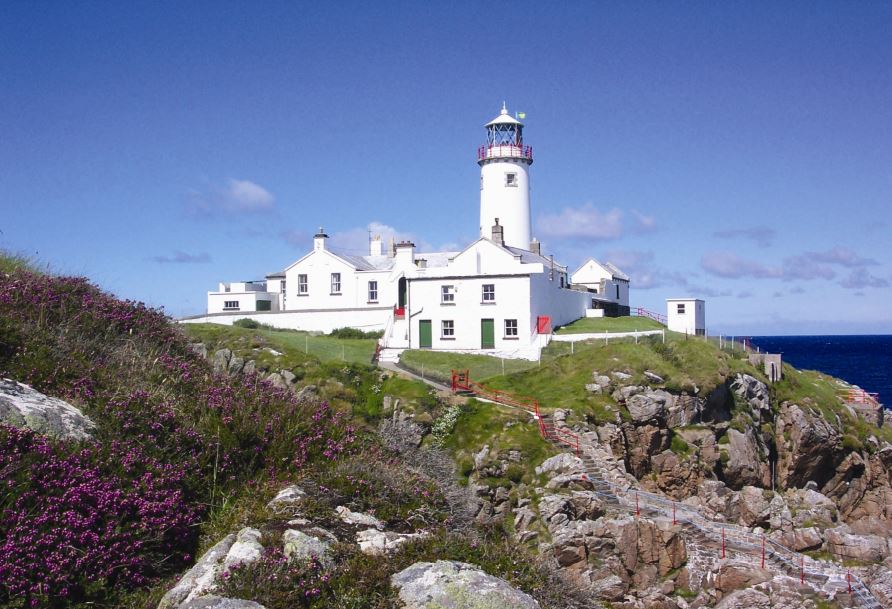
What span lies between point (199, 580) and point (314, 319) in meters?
42.5

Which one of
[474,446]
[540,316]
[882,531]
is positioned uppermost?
[540,316]

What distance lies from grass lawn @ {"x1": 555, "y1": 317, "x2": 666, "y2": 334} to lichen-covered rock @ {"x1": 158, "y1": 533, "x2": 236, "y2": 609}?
3836 cm

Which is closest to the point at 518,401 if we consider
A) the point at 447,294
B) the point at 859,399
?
the point at 447,294

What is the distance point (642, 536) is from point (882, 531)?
18.0 metres

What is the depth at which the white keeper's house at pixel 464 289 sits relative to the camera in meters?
43.3

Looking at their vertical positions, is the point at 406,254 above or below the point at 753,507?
above

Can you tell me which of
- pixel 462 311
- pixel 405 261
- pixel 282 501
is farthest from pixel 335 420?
pixel 405 261

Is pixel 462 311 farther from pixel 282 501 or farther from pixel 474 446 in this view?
pixel 282 501

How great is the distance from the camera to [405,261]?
5116 centimetres

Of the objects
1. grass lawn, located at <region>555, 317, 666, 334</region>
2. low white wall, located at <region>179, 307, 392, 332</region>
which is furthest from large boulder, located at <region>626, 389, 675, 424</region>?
low white wall, located at <region>179, 307, 392, 332</region>

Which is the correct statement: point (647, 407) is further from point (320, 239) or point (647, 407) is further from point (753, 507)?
point (320, 239)

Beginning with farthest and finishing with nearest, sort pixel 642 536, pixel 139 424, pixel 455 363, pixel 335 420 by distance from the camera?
1. pixel 455 363
2. pixel 642 536
3. pixel 335 420
4. pixel 139 424

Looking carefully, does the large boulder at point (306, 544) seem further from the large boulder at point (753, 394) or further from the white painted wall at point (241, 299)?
the white painted wall at point (241, 299)

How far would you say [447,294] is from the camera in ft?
145
